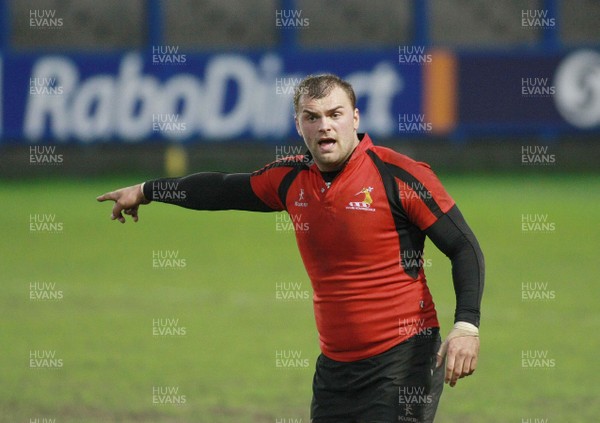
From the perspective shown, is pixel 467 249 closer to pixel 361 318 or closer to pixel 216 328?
pixel 361 318

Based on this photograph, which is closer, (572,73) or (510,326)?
(510,326)

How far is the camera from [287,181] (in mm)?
6180

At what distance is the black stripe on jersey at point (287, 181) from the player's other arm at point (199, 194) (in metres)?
0.17

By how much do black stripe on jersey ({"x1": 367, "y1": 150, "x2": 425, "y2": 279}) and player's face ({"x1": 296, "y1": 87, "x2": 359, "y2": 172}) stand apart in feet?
0.70

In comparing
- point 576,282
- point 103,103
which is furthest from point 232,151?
point 576,282

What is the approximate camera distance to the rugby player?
225 inches

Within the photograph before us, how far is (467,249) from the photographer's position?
5.69 metres

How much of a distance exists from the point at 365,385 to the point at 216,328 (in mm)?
6964

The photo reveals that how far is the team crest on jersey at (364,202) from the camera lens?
5.81 m
